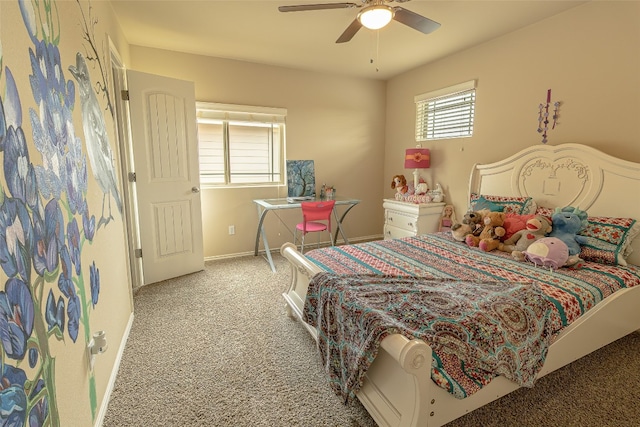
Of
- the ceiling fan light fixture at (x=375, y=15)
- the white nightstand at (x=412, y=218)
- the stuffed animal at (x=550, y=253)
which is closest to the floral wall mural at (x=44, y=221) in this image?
the ceiling fan light fixture at (x=375, y=15)

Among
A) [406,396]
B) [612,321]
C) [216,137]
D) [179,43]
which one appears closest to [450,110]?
[612,321]

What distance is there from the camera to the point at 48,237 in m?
1.03

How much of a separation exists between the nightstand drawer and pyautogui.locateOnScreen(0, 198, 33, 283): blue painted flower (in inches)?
130

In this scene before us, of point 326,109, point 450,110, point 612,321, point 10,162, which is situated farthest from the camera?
point 326,109

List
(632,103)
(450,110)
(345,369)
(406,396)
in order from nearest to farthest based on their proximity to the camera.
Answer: (406,396) < (345,369) < (632,103) < (450,110)

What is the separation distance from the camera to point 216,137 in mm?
3803

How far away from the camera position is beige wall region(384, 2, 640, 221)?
224cm

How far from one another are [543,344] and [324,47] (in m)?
3.13

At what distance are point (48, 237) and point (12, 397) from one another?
0.48 m

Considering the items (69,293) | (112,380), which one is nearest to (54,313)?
(69,293)

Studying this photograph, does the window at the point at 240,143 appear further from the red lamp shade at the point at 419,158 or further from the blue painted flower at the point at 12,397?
the blue painted flower at the point at 12,397

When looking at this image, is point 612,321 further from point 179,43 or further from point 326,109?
point 179,43

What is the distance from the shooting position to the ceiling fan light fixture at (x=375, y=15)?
1814mm

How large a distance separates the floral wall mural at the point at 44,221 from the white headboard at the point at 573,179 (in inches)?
127
